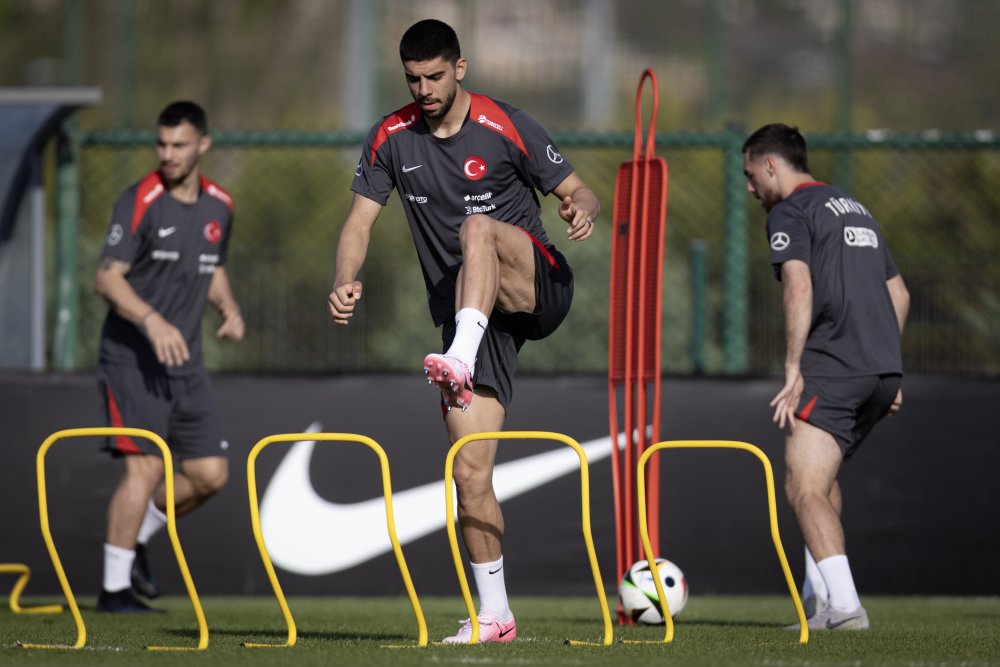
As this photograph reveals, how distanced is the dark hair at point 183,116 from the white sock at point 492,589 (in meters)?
3.31

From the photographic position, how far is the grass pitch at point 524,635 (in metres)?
5.53

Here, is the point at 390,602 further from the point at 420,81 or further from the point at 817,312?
the point at 420,81

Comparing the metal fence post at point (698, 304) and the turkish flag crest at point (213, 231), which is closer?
the turkish flag crest at point (213, 231)

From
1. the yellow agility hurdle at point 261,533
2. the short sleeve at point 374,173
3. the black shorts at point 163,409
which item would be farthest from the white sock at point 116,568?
the short sleeve at point 374,173

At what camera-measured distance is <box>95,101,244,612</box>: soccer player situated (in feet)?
26.6

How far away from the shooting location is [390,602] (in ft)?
29.5

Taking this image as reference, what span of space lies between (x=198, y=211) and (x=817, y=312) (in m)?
3.36

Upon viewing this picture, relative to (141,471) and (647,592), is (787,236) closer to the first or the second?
(647,592)

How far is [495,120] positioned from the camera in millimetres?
6375

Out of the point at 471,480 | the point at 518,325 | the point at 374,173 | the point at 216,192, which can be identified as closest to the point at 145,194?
the point at 216,192

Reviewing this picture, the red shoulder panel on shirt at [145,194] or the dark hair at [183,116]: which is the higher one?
the dark hair at [183,116]

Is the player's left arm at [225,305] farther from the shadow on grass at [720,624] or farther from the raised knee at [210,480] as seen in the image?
the shadow on grass at [720,624]

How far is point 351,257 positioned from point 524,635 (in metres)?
1.79

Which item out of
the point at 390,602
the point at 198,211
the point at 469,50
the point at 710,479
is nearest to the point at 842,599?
the point at 710,479
